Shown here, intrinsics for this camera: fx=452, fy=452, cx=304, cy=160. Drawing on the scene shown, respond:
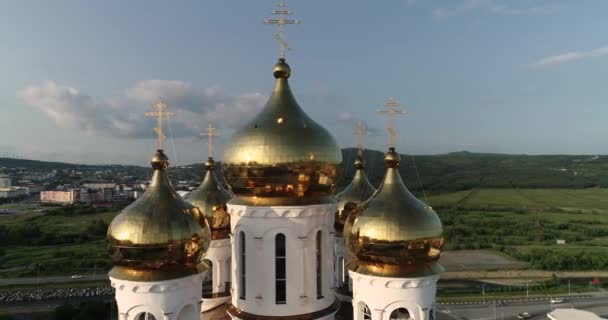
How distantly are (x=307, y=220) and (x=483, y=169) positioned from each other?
120123 millimetres

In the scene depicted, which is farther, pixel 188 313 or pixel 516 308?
pixel 516 308

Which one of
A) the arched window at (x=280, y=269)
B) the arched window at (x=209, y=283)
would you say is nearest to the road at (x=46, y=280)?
the arched window at (x=209, y=283)

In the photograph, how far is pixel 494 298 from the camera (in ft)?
95.8

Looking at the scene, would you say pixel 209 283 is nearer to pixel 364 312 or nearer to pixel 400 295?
pixel 364 312

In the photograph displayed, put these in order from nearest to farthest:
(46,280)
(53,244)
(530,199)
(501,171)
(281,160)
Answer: (281,160) < (46,280) < (53,244) < (530,199) < (501,171)

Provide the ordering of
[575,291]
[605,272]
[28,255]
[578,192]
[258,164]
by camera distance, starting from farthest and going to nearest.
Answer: [578,192]
[28,255]
[605,272]
[575,291]
[258,164]

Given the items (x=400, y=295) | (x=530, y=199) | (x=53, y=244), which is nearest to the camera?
(x=400, y=295)

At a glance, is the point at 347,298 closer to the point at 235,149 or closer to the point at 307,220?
the point at 307,220

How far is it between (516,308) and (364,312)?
2264 centimetres

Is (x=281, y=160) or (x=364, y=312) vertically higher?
(x=281, y=160)

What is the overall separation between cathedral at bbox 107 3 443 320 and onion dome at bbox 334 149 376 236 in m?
2.27

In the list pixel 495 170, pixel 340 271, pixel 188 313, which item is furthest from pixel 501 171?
pixel 188 313

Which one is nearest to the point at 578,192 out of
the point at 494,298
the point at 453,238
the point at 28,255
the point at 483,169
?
the point at 483,169

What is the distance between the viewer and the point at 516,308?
88.0 ft
